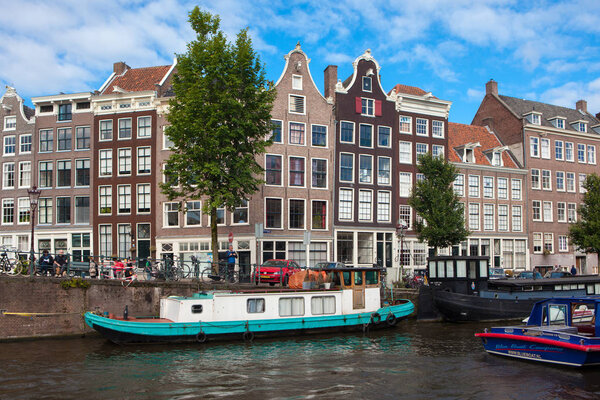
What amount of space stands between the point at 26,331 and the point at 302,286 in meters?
12.5

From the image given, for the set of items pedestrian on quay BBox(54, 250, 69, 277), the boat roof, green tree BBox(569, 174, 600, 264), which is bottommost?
the boat roof

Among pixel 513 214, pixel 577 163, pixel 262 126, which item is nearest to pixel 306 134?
pixel 262 126

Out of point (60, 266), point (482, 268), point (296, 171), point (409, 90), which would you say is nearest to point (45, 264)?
point (60, 266)

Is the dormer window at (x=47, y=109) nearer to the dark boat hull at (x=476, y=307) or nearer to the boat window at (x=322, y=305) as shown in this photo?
the boat window at (x=322, y=305)

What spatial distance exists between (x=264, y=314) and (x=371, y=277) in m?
6.12

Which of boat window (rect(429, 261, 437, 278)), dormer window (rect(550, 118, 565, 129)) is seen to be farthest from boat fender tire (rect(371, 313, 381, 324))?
dormer window (rect(550, 118, 565, 129))

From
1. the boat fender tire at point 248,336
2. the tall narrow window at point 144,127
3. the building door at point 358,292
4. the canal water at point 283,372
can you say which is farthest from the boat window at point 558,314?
the tall narrow window at point 144,127

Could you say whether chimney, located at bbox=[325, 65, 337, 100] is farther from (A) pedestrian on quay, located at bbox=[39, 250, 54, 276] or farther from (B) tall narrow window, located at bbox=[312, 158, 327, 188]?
(A) pedestrian on quay, located at bbox=[39, 250, 54, 276]

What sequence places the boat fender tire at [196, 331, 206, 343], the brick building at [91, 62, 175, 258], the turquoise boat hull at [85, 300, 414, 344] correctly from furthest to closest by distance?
the brick building at [91, 62, 175, 258] → the boat fender tire at [196, 331, 206, 343] → the turquoise boat hull at [85, 300, 414, 344]

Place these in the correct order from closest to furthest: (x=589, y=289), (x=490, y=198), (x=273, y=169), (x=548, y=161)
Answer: (x=589, y=289) → (x=273, y=169) → (x=490, y=198) → (x=548, y=161)

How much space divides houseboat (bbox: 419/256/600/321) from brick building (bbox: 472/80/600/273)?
20116 millimetres

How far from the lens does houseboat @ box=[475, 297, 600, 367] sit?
17.8 metres

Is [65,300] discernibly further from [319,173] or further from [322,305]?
[319,173]

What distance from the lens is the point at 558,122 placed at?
54.3 meters
